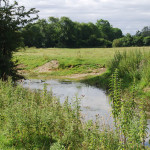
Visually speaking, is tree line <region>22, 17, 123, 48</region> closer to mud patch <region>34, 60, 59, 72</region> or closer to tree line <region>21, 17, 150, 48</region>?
tree line <region>21, 17, 150, 48</region>

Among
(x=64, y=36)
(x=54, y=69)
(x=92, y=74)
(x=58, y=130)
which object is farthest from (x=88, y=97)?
(x=64, y=36)

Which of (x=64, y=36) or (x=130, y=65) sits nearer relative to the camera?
(x=130, y=65)

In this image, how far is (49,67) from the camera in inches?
1216

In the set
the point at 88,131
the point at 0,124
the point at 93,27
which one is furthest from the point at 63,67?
the point at 93,27

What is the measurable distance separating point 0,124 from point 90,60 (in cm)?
2324

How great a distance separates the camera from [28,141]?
7.51 m

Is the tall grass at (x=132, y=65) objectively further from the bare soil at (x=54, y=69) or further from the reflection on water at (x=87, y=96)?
the bare soil at (x=54, y=69)

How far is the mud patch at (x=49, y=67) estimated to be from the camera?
3033 centimetres

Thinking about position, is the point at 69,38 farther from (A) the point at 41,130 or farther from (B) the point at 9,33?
(A) the point at 41,130

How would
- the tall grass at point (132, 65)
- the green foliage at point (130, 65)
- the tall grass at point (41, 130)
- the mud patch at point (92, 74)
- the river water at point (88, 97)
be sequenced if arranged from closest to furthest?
the tall grass at point (41, 130) → the river water at point (88, 97) → the tall grass at point (132, 65) → the green foliage at point (130, 65) → the mud patch at point (92, 74)

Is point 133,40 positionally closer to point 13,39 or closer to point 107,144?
point 13,39

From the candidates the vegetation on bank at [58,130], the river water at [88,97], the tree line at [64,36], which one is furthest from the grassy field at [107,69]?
the tree line at [64,36]

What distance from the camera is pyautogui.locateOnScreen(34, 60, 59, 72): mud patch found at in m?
30.3

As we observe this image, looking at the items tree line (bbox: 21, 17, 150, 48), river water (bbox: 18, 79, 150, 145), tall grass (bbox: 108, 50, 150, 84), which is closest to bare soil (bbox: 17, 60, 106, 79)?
tall grass (bbox: 108, 50, 150, 84)
